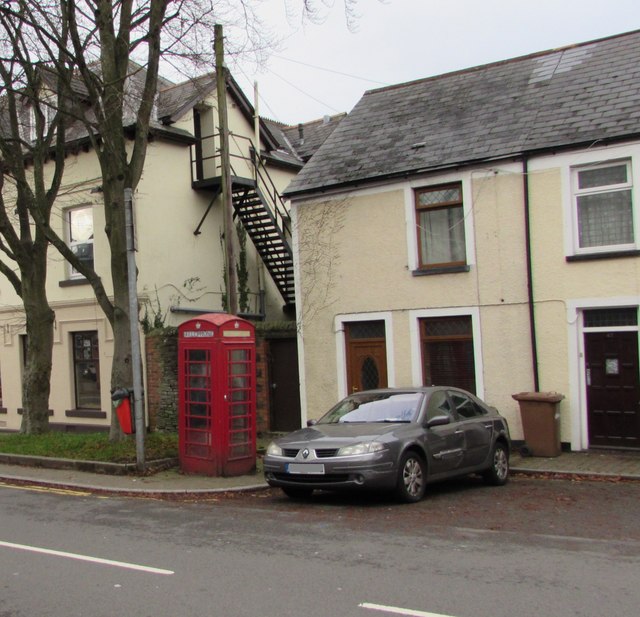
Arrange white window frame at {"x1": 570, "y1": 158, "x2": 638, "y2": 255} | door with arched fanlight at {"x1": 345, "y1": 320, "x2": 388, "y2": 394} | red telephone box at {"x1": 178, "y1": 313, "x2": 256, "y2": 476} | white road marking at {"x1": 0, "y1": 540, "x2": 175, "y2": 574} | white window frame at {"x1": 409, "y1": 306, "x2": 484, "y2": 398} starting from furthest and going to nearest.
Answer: door with arched fanlight at {"x1": 345, "y1": 320, "x2": 388, "y2": 394} < white window frame at {"x1": 409, "y1": 306, "x2": 484, "y2": 398} < white window frame at {"x1": 570, "y1": 158, "x2": 638, "y2": 255} < red telephone box at {"x1": 178, "y1": 313, "x2": 256, "y2": 476} < white road marking at {"x1": 0, "y1": 540, "x2": 175, "y2": 574}

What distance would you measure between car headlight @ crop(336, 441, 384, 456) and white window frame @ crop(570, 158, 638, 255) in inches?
246

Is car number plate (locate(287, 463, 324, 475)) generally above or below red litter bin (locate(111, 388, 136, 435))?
below

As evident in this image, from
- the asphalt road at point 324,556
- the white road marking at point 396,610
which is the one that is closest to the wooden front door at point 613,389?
the asphalt road at point 324,556

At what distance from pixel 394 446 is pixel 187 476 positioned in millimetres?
4252

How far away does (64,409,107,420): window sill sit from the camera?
19.6 meters

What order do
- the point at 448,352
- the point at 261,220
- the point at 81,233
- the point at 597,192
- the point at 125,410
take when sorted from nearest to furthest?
the point at 125,410 < the point at 597,192 < the point at 448,352 < the point at 81,233 < the point at 261,220

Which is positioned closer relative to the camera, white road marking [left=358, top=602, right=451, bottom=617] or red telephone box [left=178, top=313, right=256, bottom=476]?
white road marking [left=358, top=602, right=451, bottom=617]

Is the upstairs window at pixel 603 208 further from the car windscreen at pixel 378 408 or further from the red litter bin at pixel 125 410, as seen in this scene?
the red litter bin at pixel 125 410

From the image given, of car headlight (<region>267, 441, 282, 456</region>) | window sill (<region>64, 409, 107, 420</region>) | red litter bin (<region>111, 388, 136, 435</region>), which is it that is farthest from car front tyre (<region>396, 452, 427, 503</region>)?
window sill (<region>64, 409, 107, 420</region>)

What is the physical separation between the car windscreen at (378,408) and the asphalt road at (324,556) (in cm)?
111

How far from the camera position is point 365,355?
52.1 ft

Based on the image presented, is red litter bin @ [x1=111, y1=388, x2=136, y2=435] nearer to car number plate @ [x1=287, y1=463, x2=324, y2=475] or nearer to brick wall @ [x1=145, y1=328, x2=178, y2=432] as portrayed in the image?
car number plate @ [x1=287, y1=463, x2=324, y2=475]

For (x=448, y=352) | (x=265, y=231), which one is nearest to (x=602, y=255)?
(x=448, y=352)

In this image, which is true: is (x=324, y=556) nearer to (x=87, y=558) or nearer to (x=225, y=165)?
(x=87, y=558)
